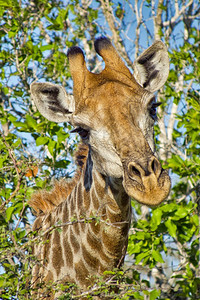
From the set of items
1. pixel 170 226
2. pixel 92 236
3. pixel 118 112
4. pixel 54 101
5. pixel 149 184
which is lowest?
pixel 170 226

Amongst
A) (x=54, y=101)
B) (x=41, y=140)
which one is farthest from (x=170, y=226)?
(x=54, y=101)

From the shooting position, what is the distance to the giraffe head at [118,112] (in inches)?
144

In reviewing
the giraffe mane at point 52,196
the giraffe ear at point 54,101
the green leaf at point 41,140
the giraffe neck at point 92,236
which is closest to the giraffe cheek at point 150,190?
the giraffe neck at point 92,236

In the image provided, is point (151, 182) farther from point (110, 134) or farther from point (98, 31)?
point (98, 31)

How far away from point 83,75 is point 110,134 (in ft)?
3.47

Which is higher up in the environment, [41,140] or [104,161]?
[41,140]

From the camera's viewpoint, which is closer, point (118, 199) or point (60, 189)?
point (118, 199)

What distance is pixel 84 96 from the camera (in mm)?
4605

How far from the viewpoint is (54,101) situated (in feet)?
16.4

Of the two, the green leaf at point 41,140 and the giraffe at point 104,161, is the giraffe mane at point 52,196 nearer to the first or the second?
the giraffe at point 104,161

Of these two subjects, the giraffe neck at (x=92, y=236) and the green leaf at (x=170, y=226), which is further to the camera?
the green leaf at (x=170, y=226)

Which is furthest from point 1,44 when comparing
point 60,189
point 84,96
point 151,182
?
point 151,182

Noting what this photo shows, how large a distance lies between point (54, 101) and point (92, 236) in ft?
5.30

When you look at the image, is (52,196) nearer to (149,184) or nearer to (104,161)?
(104,161)
